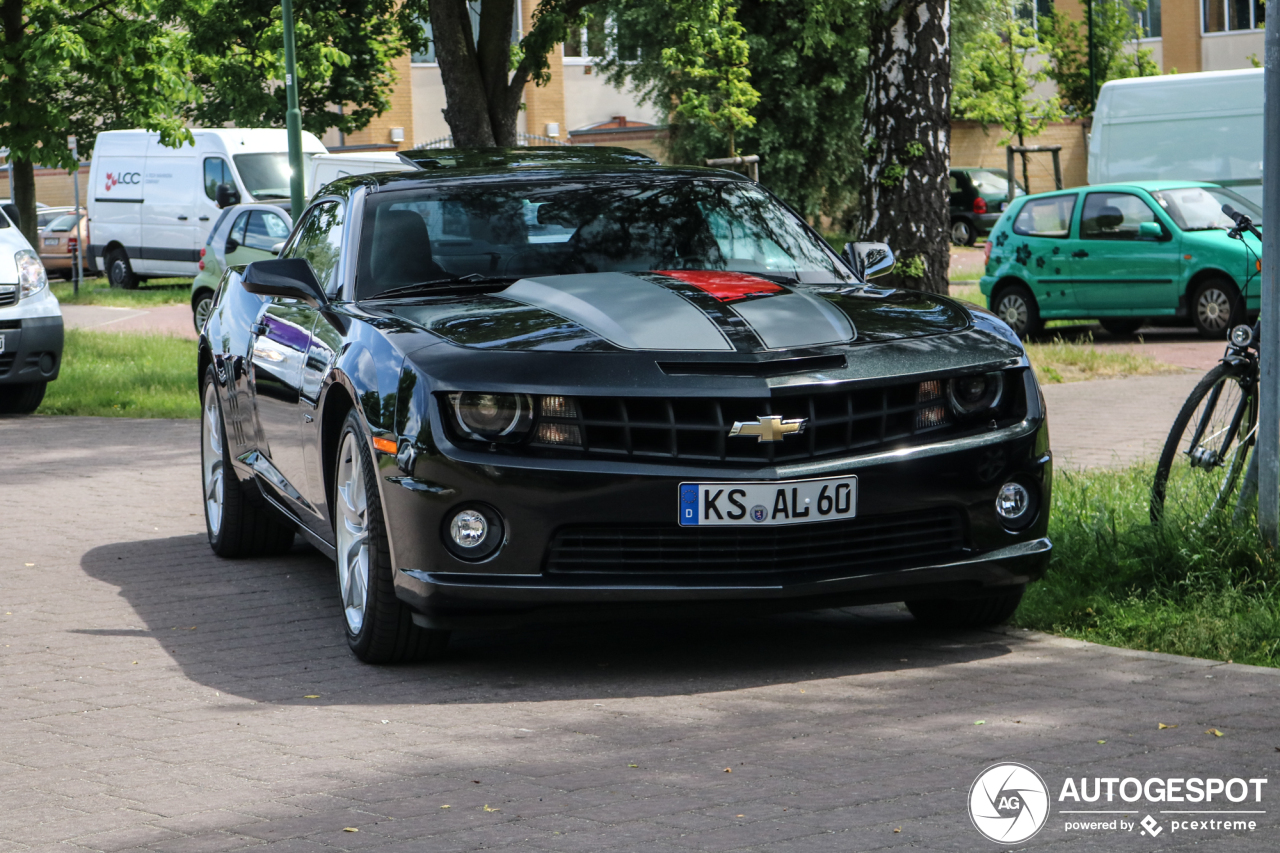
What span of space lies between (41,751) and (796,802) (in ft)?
6.90

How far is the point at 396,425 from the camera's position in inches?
202

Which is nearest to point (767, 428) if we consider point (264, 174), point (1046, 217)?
point (1046, 217)

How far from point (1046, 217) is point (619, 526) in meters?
14.5

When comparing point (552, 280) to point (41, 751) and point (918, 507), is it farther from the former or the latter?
point (41, 751)

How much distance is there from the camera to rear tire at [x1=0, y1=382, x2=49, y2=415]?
14.2 metres

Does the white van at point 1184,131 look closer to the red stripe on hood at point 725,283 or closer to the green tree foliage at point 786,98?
the green tree foliage at point 786,98

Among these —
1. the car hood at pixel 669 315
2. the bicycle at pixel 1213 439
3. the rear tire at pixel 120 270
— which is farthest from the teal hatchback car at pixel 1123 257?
the rear tire at pixel 120 270

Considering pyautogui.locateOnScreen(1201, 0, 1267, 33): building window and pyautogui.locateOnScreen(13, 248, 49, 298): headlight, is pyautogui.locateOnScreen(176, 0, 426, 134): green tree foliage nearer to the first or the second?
pyautogui.locateOnScreen(13, 248, 49, 298): headlight

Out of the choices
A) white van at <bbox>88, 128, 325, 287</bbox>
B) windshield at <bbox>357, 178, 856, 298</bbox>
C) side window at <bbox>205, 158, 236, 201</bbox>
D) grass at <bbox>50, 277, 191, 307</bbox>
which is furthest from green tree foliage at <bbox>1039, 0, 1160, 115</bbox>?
windshield at <bbox>357, 178, 856, 298</bbox>

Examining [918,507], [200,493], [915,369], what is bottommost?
[200,493]

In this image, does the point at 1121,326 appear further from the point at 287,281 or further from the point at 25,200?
the point at 287,281

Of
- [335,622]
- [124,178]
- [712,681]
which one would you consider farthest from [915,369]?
[124,178]

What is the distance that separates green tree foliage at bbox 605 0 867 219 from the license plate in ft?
103

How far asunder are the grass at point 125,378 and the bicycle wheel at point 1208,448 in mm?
9041
